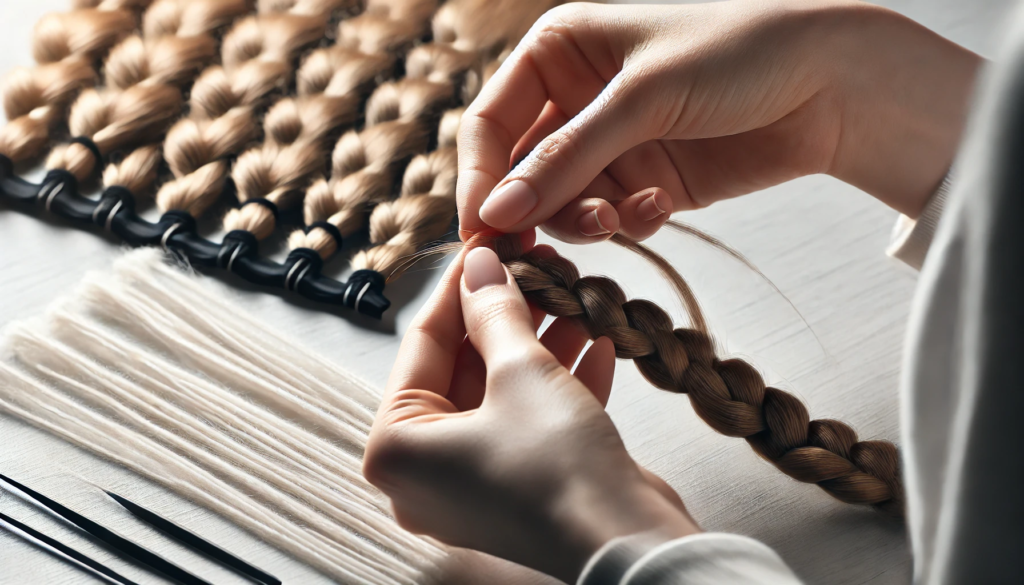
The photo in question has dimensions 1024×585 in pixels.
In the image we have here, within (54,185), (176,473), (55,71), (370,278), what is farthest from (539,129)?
(55,71)

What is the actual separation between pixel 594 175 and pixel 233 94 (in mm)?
689

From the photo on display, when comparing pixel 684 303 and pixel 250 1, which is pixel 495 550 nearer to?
pixel 684 303

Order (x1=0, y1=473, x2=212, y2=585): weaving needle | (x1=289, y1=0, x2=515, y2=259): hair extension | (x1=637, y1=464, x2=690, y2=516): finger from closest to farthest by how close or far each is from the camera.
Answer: (x1=637, y1=464, x2=690, y2=516): finger
(x1=0, y1=473, x2=212, y2=585): weaving needle
(x1=289, y1=0, x2=515, y2=259): hair extension

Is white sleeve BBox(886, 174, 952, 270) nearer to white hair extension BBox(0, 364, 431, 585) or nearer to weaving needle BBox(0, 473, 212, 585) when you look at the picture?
white hair extension BBox(0, 364, 431, 585)

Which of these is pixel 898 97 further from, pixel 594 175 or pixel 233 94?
pixel 233 94

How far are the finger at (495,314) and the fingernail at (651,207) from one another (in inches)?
Result: 9.6

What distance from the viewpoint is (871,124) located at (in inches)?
39.4

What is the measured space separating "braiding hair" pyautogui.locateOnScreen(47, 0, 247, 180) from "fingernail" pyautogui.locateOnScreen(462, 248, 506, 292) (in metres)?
0.74

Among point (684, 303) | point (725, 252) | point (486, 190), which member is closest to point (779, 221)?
point (725, 252)

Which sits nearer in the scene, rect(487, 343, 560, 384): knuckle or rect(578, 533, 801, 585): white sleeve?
rect(578, 533, 801, 585): white sleeve

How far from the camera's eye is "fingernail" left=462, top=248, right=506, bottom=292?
0.76m

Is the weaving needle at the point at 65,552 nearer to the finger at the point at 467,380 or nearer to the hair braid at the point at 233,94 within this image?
the finger at the point at 467,380

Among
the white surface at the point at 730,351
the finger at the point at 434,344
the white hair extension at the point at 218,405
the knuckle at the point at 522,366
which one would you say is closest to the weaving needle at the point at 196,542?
the white surface at the point at 730,351

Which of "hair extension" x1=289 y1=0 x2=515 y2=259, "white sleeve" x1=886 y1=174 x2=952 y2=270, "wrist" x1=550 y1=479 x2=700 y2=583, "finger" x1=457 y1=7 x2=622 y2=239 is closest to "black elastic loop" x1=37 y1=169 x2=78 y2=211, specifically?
"hair extension" x1=289 y1=0 x2=515 y2=259
